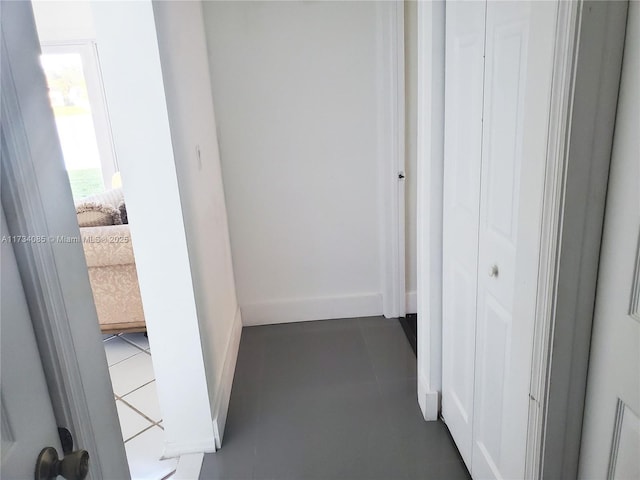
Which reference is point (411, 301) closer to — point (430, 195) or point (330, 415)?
point (330, 415)

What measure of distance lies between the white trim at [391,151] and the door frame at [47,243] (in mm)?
2202

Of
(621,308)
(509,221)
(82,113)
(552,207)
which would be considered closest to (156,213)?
(509,221)

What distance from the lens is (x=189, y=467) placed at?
6.01ft

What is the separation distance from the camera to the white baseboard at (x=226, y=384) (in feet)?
6.35

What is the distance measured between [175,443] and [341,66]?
2.15 metres

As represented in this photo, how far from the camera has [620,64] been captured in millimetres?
819

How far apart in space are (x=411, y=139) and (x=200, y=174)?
1.34 meters

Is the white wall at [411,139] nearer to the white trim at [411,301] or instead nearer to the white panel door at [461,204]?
the white trim at [411,301]

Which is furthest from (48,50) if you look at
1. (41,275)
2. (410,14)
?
(41,275)

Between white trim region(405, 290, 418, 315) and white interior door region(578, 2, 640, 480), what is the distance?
208 centimetres

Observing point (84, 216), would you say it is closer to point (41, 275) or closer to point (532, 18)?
point (41, 275)

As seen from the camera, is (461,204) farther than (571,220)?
Yes

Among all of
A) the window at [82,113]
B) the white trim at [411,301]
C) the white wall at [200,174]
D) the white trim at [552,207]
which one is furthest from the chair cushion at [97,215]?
the window at [82,113]

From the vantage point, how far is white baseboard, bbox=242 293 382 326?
9.93ft
